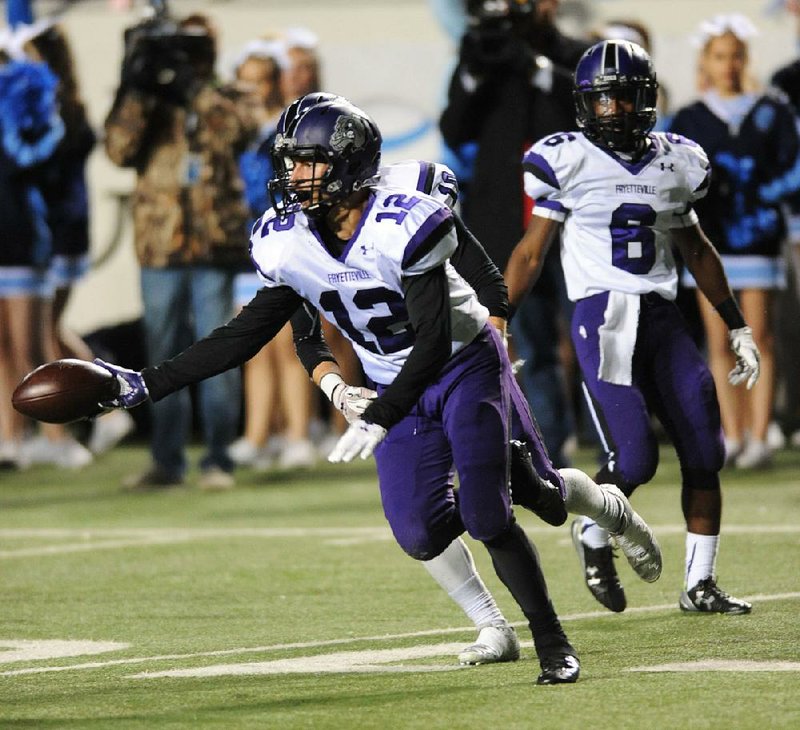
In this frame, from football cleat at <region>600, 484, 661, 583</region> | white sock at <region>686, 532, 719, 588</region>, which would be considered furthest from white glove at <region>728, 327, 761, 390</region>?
football cleat at <region>600, 484, 661, 583</region>

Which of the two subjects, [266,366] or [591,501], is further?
[266,366]

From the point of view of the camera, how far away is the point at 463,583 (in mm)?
5598

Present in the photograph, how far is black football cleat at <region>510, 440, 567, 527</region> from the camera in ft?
17.4

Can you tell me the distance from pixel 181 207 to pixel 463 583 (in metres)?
5.53

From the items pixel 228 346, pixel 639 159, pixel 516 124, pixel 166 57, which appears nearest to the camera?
pixel 228 346

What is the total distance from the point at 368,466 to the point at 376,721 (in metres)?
7.25

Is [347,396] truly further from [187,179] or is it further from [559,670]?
[187,179]

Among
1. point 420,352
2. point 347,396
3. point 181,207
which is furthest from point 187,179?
point 420,352

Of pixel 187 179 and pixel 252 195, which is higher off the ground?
pixel 187 179

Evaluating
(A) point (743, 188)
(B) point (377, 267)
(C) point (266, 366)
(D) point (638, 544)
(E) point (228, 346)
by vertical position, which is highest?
(B) point (377, 267)

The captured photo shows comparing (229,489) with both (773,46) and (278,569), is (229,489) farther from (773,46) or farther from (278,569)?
(773,46)

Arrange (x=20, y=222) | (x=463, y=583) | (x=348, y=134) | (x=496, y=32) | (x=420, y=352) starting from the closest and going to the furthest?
(x=420, y=352) < (x=348, y=134) < (x=463, y=583) < (x=496, y=32) < (x=20, y=222)

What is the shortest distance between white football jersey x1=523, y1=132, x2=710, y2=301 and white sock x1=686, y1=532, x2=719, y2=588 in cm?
81

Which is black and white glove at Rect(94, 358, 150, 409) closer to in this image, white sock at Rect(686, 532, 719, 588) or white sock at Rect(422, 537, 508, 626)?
white sock at Rect(422, 537, 508, 626)
